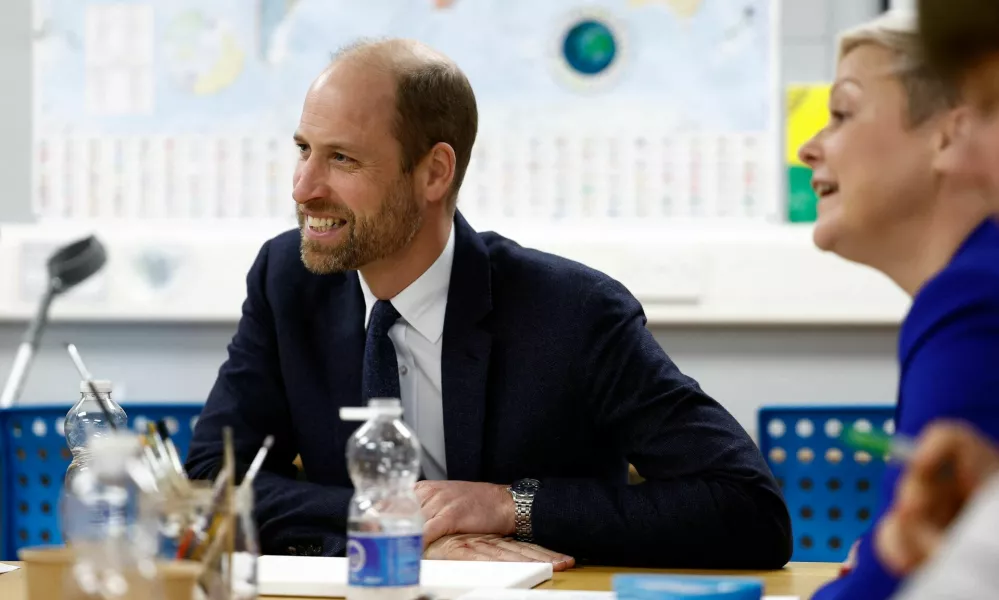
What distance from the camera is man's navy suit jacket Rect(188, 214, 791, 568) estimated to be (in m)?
1.72

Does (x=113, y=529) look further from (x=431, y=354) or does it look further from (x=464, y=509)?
(x=431, y=354)

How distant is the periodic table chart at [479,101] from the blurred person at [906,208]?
1856 millimetres

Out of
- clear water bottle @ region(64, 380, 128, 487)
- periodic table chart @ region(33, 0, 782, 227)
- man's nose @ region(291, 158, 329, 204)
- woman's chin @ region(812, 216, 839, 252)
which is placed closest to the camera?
woman's chin @ region(812, 216, 839, 252)

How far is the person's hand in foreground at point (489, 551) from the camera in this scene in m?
1.64

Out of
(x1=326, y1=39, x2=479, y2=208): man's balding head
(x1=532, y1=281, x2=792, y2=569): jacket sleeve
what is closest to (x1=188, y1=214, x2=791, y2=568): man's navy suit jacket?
(x1=532, y1=281, x2=792, y2=569): jacket sleeve

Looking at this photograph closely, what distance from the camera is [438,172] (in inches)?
82.9

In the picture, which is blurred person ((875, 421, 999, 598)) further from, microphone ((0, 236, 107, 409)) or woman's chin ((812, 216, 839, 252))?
microphone ((0, 236, 107, 409))

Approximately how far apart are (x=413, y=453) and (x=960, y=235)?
0.61 m

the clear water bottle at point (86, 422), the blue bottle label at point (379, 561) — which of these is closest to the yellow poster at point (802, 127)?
the clear water bottle at point (86, 422)

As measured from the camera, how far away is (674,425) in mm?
1846

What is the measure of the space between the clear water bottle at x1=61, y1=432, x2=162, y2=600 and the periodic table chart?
2.33m

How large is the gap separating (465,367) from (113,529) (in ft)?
3.32

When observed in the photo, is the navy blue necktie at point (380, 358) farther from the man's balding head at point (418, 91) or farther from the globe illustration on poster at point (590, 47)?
the globe illustration on poster at point (590, 47)

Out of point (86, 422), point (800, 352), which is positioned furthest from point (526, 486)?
point (800, 352)
